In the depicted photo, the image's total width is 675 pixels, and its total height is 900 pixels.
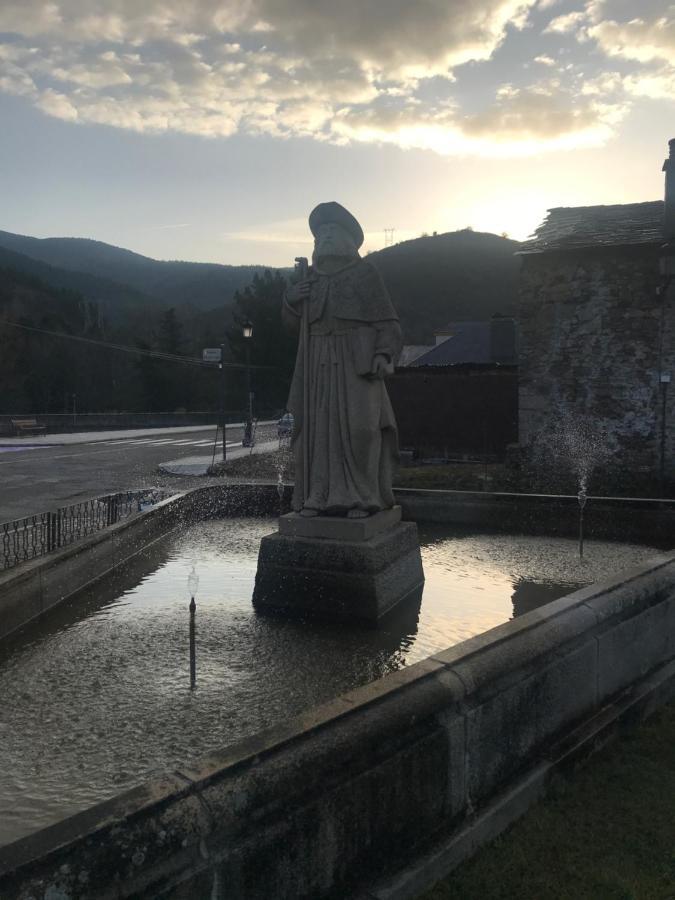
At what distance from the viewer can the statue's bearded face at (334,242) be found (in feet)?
19.1

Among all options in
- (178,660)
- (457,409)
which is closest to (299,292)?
(178,660)

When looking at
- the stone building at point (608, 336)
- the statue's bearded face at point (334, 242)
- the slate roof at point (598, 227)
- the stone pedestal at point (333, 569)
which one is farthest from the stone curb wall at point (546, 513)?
the slate roof at point (598, 227)

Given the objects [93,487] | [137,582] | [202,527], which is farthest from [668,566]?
[93,487]

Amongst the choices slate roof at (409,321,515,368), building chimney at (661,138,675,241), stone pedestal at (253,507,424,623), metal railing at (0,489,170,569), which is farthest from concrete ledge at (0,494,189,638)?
slate roof at (409,321,515,368)

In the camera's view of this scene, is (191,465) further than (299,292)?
Yes

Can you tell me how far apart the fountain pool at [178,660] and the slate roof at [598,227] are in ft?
43.6

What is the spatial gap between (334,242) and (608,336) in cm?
1474

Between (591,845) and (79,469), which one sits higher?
(79,469)

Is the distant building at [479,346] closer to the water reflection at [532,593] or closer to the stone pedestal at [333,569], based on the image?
the water reflection at [532,593]

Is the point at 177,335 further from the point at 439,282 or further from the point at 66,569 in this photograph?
the point at 66,569

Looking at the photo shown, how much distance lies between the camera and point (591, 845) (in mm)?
3027

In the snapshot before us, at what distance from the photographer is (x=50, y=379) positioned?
66750mm

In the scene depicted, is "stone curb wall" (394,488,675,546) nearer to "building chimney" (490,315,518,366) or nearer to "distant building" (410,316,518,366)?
"distant building" (410,316,518,366)

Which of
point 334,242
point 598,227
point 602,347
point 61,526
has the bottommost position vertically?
point 61,526
